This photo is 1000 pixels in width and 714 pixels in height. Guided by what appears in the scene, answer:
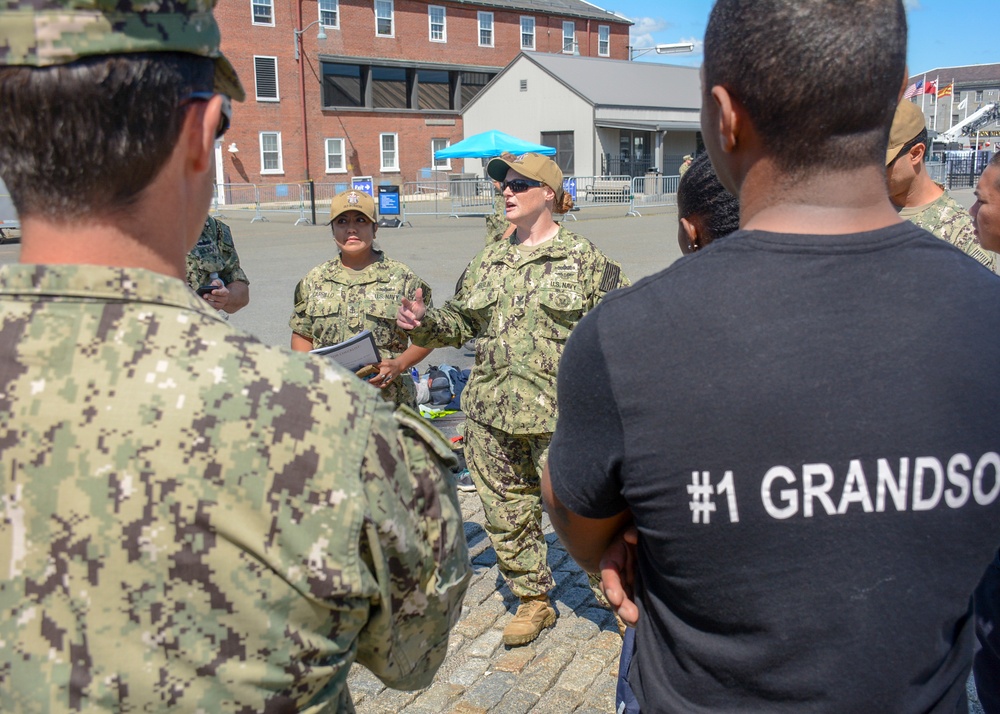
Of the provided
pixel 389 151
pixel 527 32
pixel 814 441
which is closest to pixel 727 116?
pixel 814 441

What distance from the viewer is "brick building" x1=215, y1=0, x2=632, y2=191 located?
127 ft

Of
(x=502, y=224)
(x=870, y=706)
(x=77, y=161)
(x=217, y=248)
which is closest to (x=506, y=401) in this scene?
(x=217, y=248)

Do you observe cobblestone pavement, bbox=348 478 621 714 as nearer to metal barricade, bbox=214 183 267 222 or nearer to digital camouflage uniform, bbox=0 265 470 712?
digital camouflage uniform, bbox=0 265 470 712

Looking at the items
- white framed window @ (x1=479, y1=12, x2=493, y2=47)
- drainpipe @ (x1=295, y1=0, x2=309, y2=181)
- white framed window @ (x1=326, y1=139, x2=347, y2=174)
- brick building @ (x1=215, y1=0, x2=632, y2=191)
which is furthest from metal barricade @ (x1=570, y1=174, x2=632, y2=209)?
white framed window @ (x1=479, y1=12, x2=493, y2=47)

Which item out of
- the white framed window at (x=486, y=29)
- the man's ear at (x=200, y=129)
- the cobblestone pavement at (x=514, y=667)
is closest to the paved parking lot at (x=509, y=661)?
the cobblestone pavement at (x=514, y=667)

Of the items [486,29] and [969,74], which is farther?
[969,74]

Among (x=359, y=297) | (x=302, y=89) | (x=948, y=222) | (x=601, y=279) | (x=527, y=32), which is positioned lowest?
(x=359, y=297)

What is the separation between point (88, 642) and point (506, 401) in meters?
2.97

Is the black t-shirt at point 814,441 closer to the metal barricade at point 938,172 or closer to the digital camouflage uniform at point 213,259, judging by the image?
the digital camouflage uniform at point 213,259

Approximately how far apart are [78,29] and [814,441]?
1191 millimetres

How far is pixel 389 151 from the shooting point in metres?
43.5

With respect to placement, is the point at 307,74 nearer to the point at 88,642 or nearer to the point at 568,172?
the point at 568,172

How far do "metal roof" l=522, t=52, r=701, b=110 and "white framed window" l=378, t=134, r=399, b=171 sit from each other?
27.3 ft

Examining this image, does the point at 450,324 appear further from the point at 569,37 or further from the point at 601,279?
the point at 569,37
